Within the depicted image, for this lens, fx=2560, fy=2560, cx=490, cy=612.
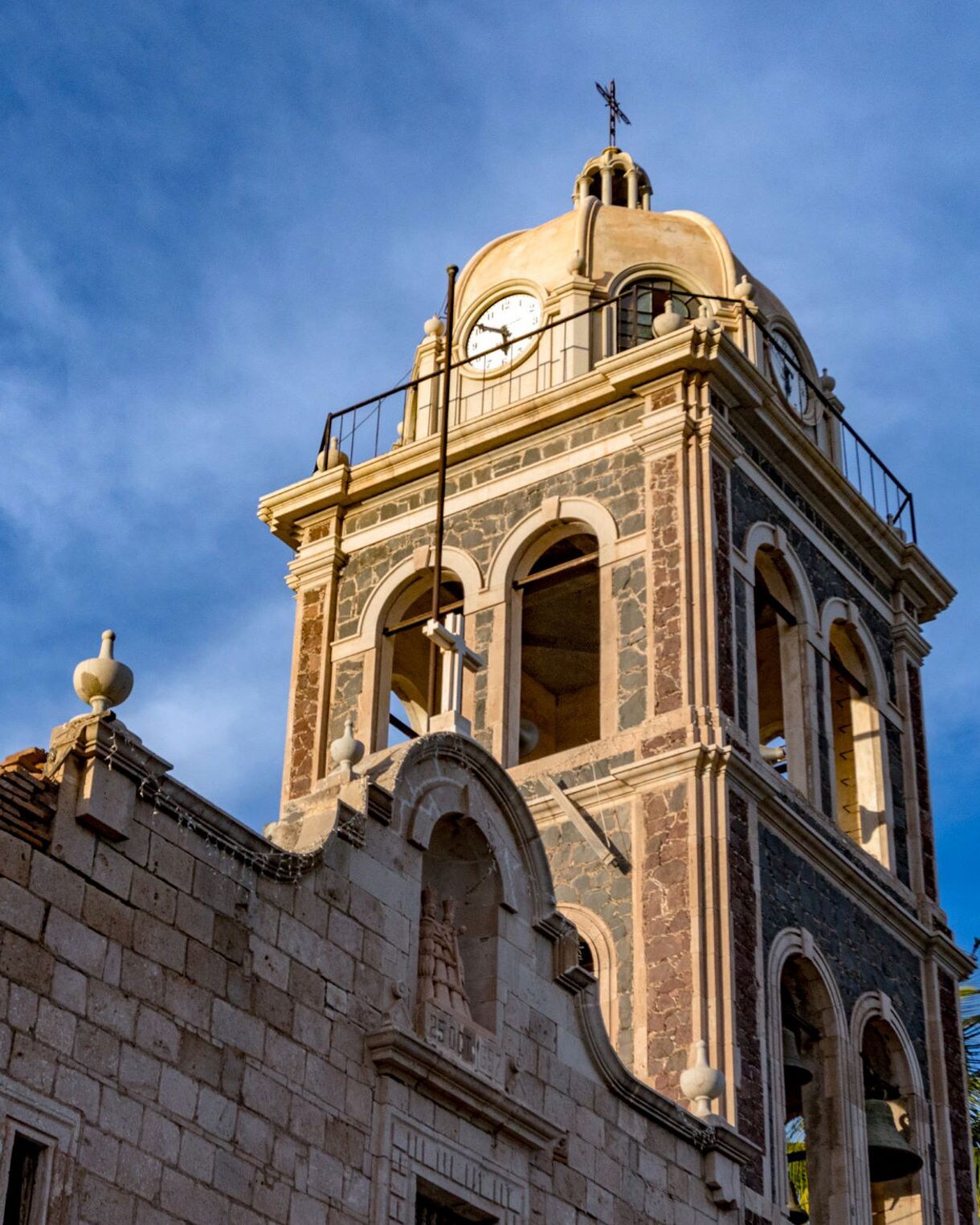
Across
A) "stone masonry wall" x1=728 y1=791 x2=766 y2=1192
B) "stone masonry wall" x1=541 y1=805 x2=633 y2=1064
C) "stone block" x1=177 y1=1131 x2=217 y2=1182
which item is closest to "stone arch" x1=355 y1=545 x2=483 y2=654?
"stone masonry wall" x1=541 y1=805 x2=633 y2=1064

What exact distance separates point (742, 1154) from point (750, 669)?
6.99m

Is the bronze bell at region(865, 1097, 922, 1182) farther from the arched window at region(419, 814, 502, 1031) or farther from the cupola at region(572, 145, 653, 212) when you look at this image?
the cupola at region(572, 145, 653, 212)

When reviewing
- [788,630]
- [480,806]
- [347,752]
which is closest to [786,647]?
[788,630]

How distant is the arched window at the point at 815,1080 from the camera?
84.5ft

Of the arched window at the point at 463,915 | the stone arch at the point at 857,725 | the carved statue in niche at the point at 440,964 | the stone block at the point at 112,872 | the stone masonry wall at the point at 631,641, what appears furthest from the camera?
the stone arch at the point at 857,725

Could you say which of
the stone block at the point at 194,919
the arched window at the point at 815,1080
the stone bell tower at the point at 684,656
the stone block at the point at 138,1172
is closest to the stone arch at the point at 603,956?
the stone bell tower at the point at 684,656

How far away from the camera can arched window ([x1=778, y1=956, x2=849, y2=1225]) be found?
2575 cm

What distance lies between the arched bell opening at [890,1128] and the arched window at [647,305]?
358 inches

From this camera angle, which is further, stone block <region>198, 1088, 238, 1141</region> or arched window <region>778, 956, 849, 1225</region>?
arched window <region>778, 956, 849, 1225</region>

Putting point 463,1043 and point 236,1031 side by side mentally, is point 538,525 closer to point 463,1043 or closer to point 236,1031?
point 463,1043

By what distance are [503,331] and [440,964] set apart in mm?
14365

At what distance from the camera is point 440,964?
19.3 metres

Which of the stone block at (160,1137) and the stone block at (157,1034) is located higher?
the stone block at (157,1034)

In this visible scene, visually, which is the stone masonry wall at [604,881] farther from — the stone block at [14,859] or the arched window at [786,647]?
the stone block at [14,859]
